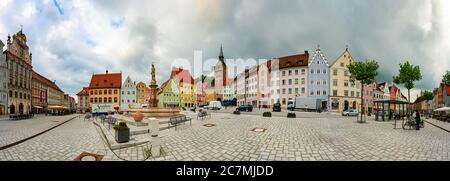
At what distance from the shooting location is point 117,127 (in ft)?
25.2

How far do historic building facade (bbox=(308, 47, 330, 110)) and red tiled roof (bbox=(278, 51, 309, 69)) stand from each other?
6.66 ft

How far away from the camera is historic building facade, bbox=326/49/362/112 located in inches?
1870

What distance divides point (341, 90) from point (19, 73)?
257ft

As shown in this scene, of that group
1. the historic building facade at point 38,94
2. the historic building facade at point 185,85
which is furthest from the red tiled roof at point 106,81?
the historic building facade at point 185,85

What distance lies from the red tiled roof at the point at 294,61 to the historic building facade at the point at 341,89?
7.11 m

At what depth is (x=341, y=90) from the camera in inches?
1893

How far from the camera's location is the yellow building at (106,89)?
60.0 metres

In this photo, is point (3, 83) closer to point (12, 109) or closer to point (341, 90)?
point (12, 109)

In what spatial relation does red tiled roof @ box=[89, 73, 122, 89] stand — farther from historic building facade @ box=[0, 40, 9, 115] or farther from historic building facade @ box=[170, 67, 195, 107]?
historic building facade @ box=[0, 40, 9, 115]

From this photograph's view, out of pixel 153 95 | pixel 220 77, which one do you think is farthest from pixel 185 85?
pixel 153 95
